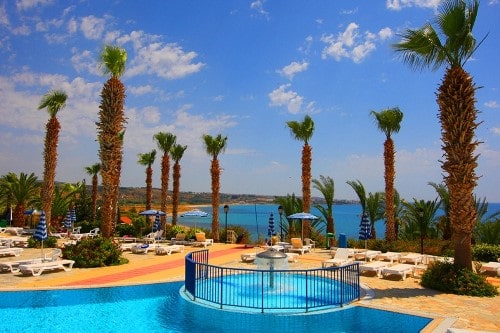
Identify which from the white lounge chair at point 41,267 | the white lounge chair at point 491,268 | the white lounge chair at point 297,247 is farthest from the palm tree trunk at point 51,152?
the white lounge chair at point 491,268

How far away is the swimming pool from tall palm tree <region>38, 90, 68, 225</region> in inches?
600

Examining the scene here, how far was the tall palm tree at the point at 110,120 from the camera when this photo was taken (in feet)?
64.3

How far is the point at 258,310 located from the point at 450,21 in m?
11.1

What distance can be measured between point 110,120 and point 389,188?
17667 mm

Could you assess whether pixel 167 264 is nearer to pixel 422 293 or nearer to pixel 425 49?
pixel 422 293

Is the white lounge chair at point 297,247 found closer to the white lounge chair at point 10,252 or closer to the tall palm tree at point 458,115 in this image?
the tall palm tree at point 458,115

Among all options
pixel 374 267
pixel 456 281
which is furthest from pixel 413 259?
pixel 456 281

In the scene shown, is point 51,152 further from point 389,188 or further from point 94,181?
point 389,188

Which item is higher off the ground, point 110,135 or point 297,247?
point 110,135

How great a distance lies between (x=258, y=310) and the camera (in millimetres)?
10930

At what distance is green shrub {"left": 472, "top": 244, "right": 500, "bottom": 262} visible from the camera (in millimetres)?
19656

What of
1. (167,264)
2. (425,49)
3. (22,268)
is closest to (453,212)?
(425,49)

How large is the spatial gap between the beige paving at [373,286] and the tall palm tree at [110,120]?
352cm

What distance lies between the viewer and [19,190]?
116 ft
